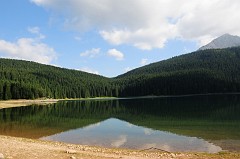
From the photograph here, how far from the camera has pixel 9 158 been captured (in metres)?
20.3

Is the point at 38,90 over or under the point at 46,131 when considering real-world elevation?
over

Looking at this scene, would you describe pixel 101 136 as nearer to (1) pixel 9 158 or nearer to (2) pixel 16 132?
(2) pixel 16 132

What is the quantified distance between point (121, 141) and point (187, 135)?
382 inches

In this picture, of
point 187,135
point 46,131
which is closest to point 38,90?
point 46,131

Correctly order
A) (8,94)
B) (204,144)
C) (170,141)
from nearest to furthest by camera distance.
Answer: (204,144) < (170,141) < (8,94)

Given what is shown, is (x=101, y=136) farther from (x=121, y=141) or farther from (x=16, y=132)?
(x=16, y=132)

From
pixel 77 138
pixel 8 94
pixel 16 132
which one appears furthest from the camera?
pixel 8 94

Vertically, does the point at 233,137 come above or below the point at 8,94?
below

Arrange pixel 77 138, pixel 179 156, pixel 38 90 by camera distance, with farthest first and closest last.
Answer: pixel 38 90, pixel 77 138, pixel 179 156

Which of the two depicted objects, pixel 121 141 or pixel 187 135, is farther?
pixel 187 135

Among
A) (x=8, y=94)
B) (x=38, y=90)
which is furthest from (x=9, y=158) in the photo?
(x=38, y=90)

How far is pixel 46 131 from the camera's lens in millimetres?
50656

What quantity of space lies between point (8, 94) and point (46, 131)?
127m

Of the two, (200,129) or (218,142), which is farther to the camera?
(200,129)
